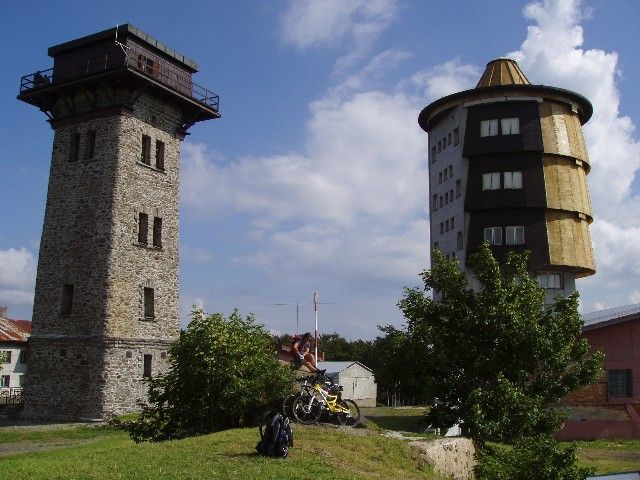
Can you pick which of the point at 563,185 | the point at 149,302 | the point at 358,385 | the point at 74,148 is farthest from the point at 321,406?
the point at 358,385

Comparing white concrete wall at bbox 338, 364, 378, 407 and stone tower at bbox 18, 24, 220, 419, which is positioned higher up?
stone tower at bbox 18, 24, 220, 419

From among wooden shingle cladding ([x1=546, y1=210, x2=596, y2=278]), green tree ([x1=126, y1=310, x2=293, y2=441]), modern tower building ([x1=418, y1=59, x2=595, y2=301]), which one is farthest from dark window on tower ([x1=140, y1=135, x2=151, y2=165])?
wooden shingle cladding ([x1=546, y1=210, x2=596, y2=278])

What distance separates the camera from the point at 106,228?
37.3 meters

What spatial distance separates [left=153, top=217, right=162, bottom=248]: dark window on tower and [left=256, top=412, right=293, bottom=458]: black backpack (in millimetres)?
27011

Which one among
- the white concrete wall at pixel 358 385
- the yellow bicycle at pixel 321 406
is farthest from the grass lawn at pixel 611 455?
the white concrete wall at pixel 358 385

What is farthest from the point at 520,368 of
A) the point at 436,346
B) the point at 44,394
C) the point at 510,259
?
the point at 44,394

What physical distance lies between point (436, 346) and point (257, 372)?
560cm

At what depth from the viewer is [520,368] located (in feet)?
67.6

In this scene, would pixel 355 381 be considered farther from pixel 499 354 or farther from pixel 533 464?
pixel 533 464

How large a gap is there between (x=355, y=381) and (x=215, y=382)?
47.1 m

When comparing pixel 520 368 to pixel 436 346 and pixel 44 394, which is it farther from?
pixel 44 394

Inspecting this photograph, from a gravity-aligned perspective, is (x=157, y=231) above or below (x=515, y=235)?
below

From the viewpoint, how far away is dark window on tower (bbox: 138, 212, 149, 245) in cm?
3912

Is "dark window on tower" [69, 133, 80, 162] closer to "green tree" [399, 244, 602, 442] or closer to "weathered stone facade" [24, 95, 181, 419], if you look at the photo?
"weathered stone facade" [24, 95, 181, 419]
